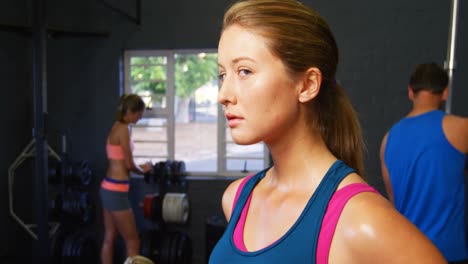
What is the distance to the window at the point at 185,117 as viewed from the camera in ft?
10.9

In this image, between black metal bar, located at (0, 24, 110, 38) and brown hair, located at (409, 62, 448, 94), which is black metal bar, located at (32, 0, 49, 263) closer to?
black metal bar, located at (0, 24, 110, 38)

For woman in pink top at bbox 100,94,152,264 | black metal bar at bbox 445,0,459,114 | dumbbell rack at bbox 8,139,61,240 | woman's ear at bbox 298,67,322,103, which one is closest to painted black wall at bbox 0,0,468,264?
dumbbell rack at bbox 8,139,61,240

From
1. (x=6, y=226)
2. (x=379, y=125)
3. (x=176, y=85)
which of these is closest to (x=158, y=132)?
(x=176, y=85)

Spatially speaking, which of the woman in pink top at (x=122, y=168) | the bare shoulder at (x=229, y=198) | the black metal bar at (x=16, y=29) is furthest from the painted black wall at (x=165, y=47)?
the bare shoulder at (x=229, y=198)

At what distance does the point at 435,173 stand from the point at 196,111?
223 cm

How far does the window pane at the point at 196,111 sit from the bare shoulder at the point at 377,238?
9.30ft

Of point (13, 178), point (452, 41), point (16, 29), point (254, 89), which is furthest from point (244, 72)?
point (13, 178)

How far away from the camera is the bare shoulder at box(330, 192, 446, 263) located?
1.66 ft

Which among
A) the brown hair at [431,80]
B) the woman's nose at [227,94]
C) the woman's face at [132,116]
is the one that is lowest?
the woman's face at [132,116]

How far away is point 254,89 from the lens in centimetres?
63

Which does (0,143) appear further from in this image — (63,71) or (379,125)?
(379,125)

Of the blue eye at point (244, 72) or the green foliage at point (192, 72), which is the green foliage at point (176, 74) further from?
the blue eye at point (244, 72)

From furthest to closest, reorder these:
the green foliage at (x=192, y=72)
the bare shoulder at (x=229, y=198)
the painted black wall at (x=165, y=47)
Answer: the green foliage at (x=192, y=72), the painted black wall at (x=165, y=47), the bare shoulder at (x=229, y=198)

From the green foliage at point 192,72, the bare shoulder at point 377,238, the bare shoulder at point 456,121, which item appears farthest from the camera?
the green foliage at point 192,72
